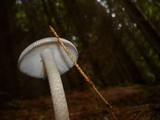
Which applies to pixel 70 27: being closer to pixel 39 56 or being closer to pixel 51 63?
pixel 39 56

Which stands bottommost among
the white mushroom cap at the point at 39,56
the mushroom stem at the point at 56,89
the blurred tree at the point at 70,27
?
the mushroom stem at the point at 56,89

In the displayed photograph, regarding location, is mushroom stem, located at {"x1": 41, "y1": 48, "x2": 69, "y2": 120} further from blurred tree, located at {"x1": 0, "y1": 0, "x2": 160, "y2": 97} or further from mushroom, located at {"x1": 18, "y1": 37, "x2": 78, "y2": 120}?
blurred tree, located at {"x1": 0, "y1": 0, "x2": 160, "y2": 97}

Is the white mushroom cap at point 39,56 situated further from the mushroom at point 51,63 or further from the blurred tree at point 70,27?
the blurred tree at point 70,27

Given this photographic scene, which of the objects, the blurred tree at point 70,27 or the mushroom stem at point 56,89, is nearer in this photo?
the mushroom stem at point 56,89

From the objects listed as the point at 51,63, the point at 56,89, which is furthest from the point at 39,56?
the point at 56,89

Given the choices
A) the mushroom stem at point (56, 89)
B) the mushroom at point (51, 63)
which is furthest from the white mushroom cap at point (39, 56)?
the mushroom stem at point (56, 89)

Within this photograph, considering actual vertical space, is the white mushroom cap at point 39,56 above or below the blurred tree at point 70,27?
below

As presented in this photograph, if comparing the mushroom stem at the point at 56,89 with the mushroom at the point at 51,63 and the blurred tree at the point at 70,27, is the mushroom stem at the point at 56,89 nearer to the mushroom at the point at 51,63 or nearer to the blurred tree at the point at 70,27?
the mushroom at the point at 51,63

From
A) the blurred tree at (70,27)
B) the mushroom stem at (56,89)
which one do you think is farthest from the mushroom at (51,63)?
the blurred tree at (70,27)
